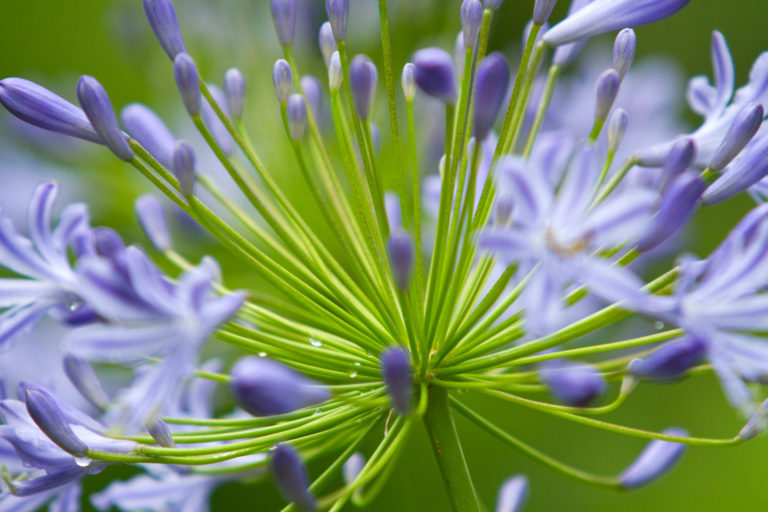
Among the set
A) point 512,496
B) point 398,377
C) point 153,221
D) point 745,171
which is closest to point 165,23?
point 153,221

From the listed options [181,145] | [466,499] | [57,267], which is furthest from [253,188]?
[466,499]

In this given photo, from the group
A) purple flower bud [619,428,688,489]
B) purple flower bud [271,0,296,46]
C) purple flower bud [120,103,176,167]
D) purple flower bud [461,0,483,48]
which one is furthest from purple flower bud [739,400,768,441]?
purple flower bud [120,103,176,167]

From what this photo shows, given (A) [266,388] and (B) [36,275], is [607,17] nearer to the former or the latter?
(A) [266,388]

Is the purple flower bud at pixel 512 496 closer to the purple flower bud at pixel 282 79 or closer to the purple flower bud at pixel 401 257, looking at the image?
the purple flower bud at pixel 401 257

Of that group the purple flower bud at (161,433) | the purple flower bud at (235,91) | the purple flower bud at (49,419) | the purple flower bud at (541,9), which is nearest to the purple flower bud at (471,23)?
the purple flower bud at (541,9)

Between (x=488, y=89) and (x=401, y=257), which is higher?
(x=488, y=89)

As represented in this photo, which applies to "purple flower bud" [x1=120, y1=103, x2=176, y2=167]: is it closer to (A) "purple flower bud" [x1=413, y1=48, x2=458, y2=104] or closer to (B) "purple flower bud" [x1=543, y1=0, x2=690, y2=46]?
(A) "purple flower bud" [x1=413, y1=48, x2=458, y2=104]

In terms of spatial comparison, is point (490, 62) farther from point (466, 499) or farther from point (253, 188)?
point (466, 499)
